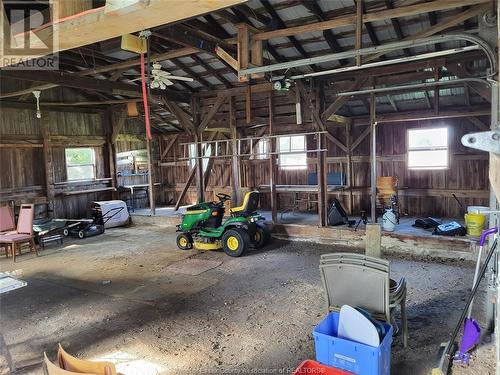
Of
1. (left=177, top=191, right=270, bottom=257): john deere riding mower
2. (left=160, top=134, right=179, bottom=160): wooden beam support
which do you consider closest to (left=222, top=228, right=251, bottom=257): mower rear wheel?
(left=177, top=191, right=270, bottom=257): john deere riding mower

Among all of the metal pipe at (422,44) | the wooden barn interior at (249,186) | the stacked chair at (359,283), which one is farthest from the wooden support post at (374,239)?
the metal pipe at (422,44)

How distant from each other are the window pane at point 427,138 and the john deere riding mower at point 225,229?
408 centimetres

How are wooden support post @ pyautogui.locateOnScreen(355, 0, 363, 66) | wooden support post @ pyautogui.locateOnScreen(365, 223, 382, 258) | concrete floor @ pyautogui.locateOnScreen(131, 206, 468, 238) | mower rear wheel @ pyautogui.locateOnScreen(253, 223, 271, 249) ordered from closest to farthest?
wooden support post @ pyautogui.locateOnScreen(365, 223, 382, 258) < wooden support post @ pyautogui.locateOnScreen(355, 0, 363, 66) < concrete floor @ pyautogui.locateOnScreen(131, 206, 468, 238) < mower rear wheel @ pyautogui.locateOnScreen(253, 223, 271, 249)

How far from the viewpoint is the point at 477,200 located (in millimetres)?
7832

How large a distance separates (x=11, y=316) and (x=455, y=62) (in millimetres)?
7398

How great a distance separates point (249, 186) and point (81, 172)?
4899mm

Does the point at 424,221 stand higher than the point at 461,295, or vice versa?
the point at 424,221

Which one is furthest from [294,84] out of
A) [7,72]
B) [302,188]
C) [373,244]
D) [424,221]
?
[7,72]

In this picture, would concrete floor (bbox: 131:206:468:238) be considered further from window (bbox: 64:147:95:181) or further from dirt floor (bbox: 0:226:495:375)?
window (bbox: 64:147:95:181)

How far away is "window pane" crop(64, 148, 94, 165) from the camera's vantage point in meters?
10.3

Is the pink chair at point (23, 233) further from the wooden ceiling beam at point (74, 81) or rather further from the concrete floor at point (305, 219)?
the concrete floor at point (305, 219)

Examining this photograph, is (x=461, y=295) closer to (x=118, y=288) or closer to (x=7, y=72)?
(x=118, y=288)

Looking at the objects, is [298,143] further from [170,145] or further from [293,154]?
[170,145]

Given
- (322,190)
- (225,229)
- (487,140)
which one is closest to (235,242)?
(225,229)
